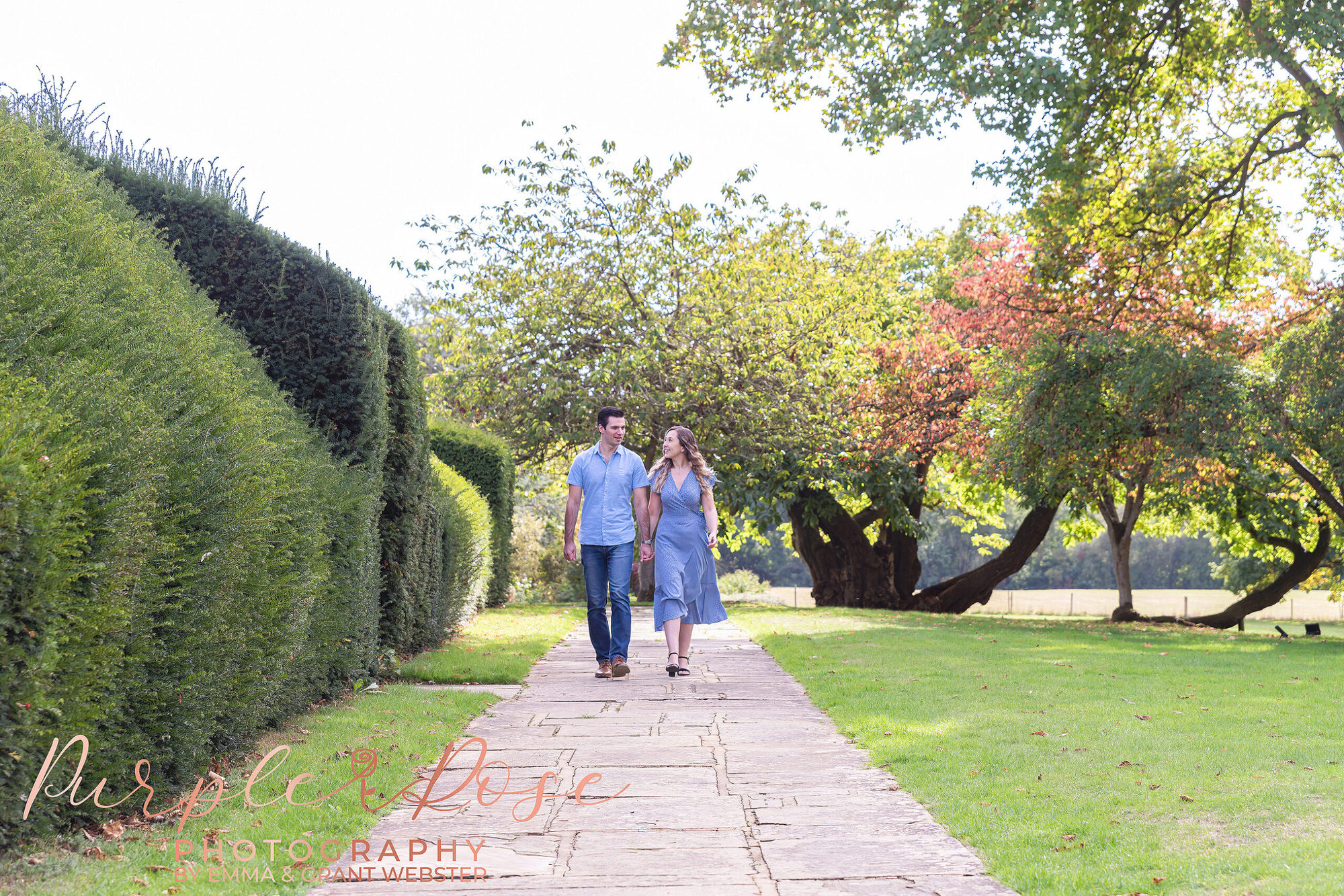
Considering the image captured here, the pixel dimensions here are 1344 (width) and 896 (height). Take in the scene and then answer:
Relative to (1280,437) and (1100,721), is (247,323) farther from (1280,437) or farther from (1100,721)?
(1280,437)

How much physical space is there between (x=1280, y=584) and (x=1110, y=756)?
23.2 meters

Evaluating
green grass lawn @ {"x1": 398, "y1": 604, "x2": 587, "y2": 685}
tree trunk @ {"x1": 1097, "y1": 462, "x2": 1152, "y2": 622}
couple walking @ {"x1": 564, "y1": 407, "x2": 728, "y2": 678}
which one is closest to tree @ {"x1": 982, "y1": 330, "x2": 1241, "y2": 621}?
tree trunk @ {"x1": 1097, "y1": 462, "x2": 1152, "y2": 622}

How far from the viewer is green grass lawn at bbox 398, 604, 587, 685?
841 cm

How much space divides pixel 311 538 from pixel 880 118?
12.6m

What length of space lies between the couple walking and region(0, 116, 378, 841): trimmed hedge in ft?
9.26

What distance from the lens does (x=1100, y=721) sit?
6.62 meters

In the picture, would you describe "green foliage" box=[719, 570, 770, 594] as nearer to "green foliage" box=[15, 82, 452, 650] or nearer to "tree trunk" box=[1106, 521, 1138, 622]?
"tree trunk" box=[1106, 521, 1138, 622]

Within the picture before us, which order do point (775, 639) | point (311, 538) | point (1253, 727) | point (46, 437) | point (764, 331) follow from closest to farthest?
point (46, 437)
point (311, 538)
point (1253, 727)
point (775, 639)
point (764, 331)

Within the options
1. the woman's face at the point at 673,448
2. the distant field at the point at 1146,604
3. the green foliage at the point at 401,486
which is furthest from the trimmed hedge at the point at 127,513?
the distant field at the point at 1146,604

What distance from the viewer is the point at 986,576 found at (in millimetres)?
25125

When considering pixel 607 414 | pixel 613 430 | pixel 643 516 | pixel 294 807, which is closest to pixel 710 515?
pixel 643 516

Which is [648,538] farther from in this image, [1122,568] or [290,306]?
[1122,568]

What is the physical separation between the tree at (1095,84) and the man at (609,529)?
28.6 ft

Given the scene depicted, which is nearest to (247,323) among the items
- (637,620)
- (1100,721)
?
(1100,721)
